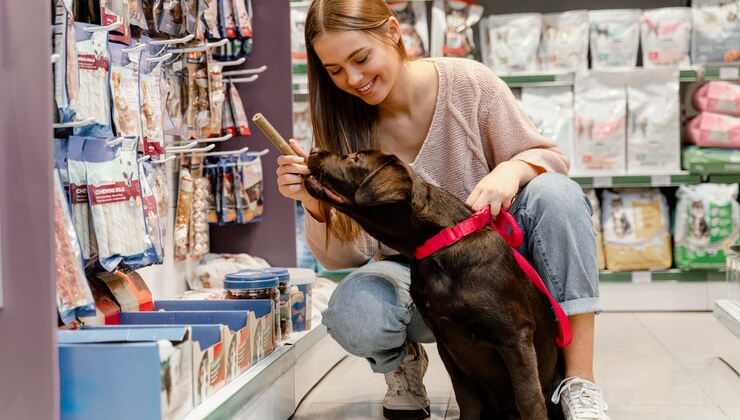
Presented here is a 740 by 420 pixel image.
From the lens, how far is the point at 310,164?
1.65 metres

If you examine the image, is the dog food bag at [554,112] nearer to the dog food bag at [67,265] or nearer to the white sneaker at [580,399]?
the white sneaker at [580,399]

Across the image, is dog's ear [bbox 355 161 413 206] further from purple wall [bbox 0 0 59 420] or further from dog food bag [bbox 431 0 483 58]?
dog food bag [bbox 431 0 483 58]

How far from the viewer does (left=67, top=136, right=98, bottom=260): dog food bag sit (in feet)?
5.56

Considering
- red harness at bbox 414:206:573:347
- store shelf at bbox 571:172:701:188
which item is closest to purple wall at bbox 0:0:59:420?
red harness at bbox 414:206:573:347

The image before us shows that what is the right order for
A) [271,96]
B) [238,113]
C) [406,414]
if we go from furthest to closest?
[271,96]
[238,113]
[406,414]

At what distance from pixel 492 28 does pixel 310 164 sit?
293cm

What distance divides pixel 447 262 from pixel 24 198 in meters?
0.79

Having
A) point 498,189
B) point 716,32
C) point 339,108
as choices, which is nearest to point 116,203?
point 339,108

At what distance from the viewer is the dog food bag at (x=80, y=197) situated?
1695 mm

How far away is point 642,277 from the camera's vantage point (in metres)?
4.13

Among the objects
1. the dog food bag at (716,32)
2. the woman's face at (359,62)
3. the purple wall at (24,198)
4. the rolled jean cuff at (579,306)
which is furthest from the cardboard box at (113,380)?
the dog food bag at (716,32)

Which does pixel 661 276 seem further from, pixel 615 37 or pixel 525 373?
pixel 525 373

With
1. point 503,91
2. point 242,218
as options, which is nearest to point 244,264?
point 242,218

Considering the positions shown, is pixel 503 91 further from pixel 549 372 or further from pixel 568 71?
pixel 568 71
